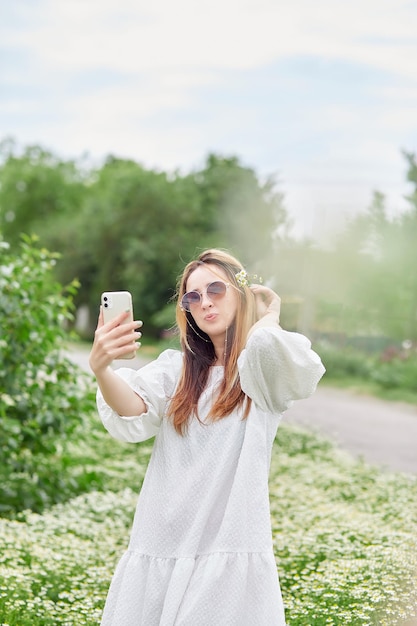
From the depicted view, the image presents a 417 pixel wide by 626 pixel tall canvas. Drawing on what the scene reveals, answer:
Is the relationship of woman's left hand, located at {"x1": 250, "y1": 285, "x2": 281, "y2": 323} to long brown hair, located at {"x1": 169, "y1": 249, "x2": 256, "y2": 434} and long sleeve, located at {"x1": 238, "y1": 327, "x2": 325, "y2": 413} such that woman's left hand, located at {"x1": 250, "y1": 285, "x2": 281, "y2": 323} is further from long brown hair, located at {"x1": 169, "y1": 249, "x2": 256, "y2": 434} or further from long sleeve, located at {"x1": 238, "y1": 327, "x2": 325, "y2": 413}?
long sleeve, located at {"x1": 238, "y1": 327, "x2": 325, "y2": 413}

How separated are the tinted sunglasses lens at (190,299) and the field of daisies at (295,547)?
164 centimetres

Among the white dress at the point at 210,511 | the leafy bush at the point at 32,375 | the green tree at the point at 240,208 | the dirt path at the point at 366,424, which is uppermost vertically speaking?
the green tree at the point at 240,208

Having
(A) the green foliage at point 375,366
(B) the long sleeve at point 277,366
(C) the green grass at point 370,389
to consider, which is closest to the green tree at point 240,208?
(A) the green foliage at point 375,366

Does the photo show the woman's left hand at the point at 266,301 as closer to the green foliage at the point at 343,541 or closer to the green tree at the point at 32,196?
the green foliage at the point at 343,541

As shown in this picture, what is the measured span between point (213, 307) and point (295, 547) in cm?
278

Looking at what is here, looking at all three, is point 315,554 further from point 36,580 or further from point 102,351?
point 102,351

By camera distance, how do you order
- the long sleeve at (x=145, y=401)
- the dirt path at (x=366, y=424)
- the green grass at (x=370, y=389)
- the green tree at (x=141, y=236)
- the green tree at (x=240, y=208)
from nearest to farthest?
the long sleeve at (x=145, y=401), the dirt path at (x=366, y=424), the green grass at (x=370, y=389), the green tree at (x=240, y=208), the green tree at (x=141, y=236)

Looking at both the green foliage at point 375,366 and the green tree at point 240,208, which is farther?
the green tree at point 240,208

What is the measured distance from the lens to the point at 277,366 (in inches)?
90.0

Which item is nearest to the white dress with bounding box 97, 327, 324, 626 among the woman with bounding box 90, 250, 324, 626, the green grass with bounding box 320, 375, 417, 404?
the woman with bounding box 90, 250, 324, 626

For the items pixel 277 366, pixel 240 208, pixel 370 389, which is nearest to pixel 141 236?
pixel 240 208

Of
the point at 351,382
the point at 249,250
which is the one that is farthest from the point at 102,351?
the point at 249,250

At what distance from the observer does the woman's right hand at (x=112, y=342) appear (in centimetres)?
230

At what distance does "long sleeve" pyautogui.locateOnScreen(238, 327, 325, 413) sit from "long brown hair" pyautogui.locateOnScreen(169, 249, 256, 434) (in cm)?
14
